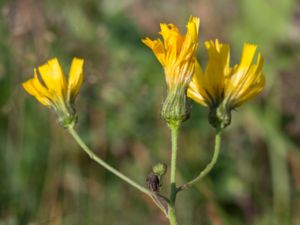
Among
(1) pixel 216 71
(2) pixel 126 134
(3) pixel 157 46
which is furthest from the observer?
(2) pixel 126 134

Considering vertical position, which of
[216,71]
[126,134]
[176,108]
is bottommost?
[126,134]

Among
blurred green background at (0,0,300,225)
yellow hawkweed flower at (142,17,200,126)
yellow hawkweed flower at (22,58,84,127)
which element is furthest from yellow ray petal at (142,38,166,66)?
blurred green background at (0,0,300,225)

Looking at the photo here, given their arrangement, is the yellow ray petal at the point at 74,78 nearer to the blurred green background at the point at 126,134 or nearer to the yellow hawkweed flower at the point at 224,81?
the yellow hawkweed flower at the point at 224,81

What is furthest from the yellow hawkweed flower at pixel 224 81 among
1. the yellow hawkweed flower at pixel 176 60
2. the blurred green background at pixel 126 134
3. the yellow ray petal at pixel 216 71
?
the blurred green background at pixel 126 134

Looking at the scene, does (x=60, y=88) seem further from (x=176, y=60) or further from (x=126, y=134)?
(x=126, y=134)

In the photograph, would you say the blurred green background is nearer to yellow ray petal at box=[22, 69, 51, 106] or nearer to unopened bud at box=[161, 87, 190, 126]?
yellow ray petal at box=[22, 69, 51, 106]

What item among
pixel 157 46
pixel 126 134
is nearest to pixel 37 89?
pixel 157 46
